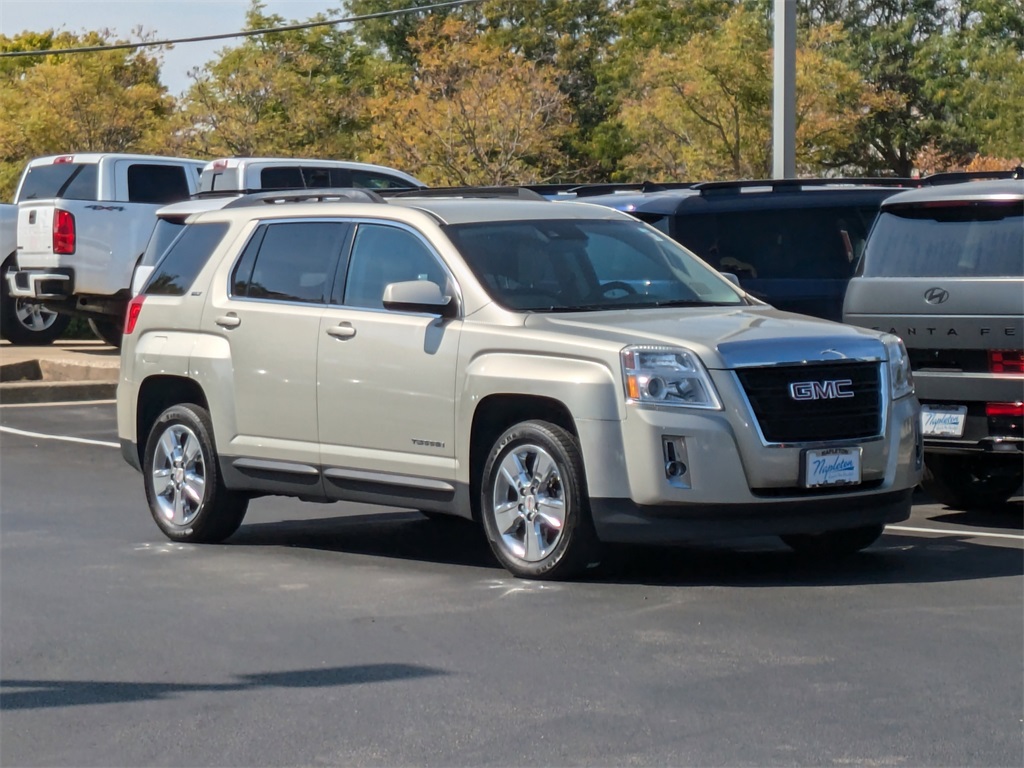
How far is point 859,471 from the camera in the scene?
8.27 metres

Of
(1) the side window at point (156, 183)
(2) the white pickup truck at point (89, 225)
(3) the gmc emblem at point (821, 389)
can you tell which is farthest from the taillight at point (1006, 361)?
(1) the side window at point (156, 183)

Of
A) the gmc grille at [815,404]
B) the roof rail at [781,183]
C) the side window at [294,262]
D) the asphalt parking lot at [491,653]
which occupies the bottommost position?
the asphalt parking lot at [491,653]

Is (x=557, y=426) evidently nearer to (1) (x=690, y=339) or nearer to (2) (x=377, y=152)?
(1) (x=690, y=339)

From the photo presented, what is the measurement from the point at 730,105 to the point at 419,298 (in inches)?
1617

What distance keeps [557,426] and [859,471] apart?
1452 millimetres

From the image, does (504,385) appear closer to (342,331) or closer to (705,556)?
(342,331)

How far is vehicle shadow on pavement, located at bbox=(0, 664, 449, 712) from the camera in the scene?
6.12m

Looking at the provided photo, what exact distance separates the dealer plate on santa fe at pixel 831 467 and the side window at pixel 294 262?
2.83 meters

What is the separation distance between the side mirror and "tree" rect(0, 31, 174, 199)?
135 feet

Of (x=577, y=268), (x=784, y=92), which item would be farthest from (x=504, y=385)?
(x=784, y=92)

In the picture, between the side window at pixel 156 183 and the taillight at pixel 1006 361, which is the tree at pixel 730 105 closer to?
the side window at pixel 156 183

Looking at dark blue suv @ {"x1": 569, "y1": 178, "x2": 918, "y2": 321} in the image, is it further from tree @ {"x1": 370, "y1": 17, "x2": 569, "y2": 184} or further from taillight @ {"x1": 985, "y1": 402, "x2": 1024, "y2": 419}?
tree @ {"x1": 370, "y1": 17, "x2": 569, "y2": 184}

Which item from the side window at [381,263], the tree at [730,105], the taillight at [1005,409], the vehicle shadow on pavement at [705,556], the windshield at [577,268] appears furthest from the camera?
the tree at [730,105]

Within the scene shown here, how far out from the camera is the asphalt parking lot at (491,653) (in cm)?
549
